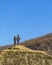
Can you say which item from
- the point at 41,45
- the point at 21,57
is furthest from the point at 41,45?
the point at 21,57

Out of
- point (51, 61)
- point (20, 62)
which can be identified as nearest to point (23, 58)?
point (20, 62)

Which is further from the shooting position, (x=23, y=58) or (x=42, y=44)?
(x=42, y=44)

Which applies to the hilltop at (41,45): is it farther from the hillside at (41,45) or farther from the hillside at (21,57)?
the hillside at (21,57)

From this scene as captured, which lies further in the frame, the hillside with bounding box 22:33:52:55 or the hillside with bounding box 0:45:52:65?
the hillside with bounding box 22:33:52:55

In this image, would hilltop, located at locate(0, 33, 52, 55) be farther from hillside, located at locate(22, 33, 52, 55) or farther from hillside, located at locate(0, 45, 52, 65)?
hillside, located at locate(0, 45, 52, 65)

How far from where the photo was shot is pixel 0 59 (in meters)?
45.5

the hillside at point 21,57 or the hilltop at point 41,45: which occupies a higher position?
the hilltop at point 41,45

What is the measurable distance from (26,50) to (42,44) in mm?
45888

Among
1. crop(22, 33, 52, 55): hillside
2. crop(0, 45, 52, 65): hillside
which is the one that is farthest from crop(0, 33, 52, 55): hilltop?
crop(0, 45, 52, 65): hillside

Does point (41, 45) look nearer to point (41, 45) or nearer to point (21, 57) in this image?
point (41, 45)

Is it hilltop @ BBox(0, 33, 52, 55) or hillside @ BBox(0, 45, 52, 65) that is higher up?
hilltop @ BBox(0, 33, 52, 55)

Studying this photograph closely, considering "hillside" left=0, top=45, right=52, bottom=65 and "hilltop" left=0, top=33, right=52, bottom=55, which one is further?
"hilltop" left=0, top=33, right=52, bottom=55

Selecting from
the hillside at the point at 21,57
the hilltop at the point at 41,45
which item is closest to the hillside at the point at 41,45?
the hilltop at the point at 41,45

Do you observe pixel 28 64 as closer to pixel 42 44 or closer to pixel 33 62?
pixel 33 62
